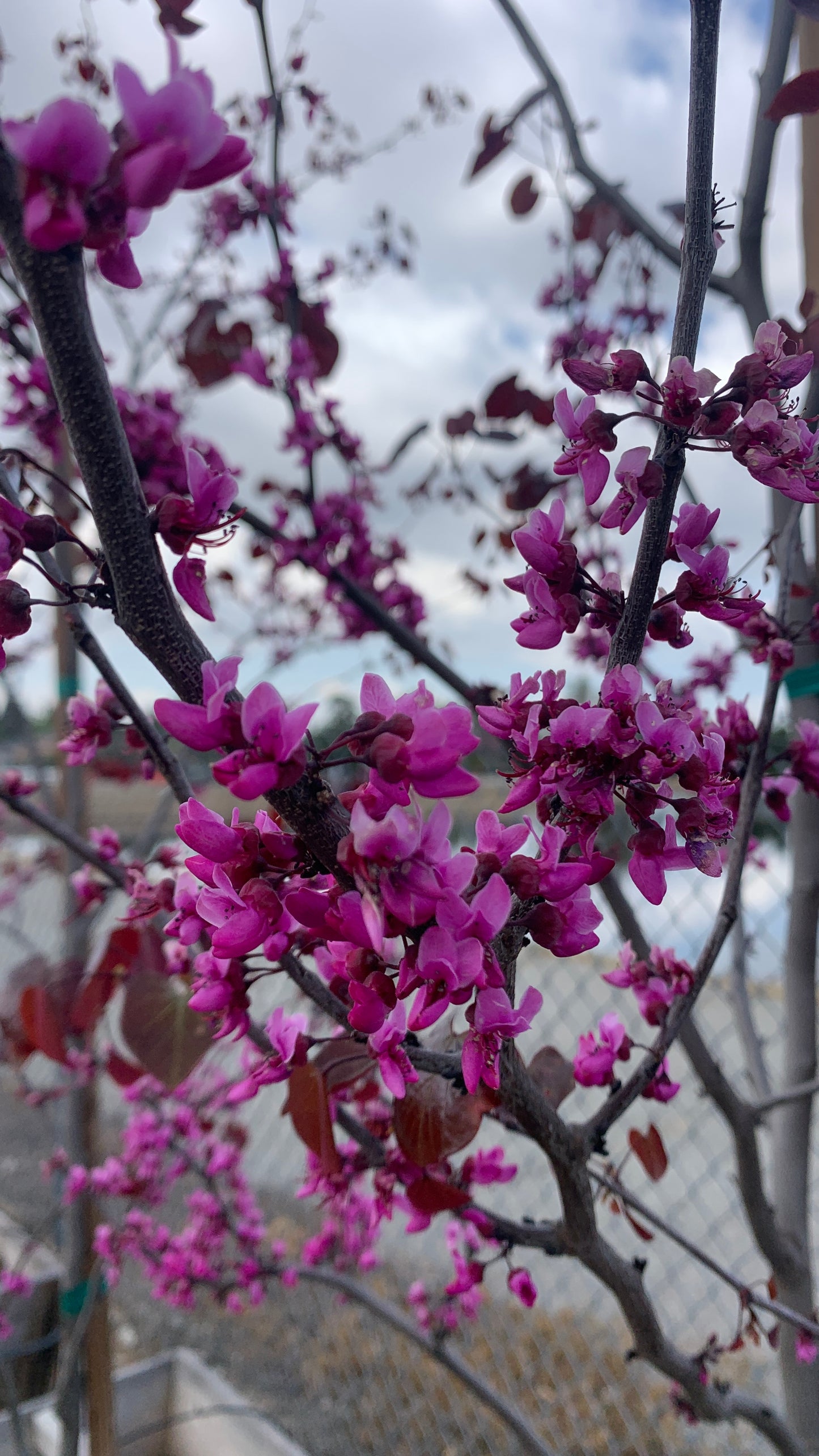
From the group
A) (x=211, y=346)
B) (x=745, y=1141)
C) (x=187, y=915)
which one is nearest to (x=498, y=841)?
(x=187, y=915)

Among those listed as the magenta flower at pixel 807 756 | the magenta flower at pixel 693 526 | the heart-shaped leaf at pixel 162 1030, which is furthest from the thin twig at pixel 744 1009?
the magenta flower at pixel 693 526

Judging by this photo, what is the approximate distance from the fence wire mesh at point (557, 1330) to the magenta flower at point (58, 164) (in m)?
1.39

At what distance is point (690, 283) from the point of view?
Answer: 46 cm

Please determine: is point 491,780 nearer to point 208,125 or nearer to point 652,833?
point 652,833

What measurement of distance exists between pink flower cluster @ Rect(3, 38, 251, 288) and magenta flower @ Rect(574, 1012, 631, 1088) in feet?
2.08

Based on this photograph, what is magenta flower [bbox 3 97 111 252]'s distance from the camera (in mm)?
280

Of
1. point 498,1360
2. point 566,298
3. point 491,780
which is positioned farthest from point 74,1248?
point 566,298

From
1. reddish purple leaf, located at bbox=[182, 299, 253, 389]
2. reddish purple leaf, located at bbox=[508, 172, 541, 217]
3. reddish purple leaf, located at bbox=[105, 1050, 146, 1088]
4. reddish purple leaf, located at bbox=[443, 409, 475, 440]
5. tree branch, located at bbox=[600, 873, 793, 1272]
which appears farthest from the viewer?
reddish purple leaf, located at bbox=[443, 409, 475, 440]

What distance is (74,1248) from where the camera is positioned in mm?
1658

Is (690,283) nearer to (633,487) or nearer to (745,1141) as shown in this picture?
(633,487)

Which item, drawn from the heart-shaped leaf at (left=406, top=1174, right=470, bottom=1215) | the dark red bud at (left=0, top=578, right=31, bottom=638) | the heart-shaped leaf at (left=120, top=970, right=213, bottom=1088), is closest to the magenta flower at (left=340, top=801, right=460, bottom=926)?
the dark red bud at (left=0, top=578, right=31, bottom=638)

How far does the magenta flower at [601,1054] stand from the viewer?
66 cm

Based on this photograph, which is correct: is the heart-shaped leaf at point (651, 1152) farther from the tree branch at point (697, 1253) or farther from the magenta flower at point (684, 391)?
the magenta flower at point (684, 391)

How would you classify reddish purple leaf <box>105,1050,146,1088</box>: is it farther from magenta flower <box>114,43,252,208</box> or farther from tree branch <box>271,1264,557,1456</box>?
magenta flower <box>114,43,252,208</box>
